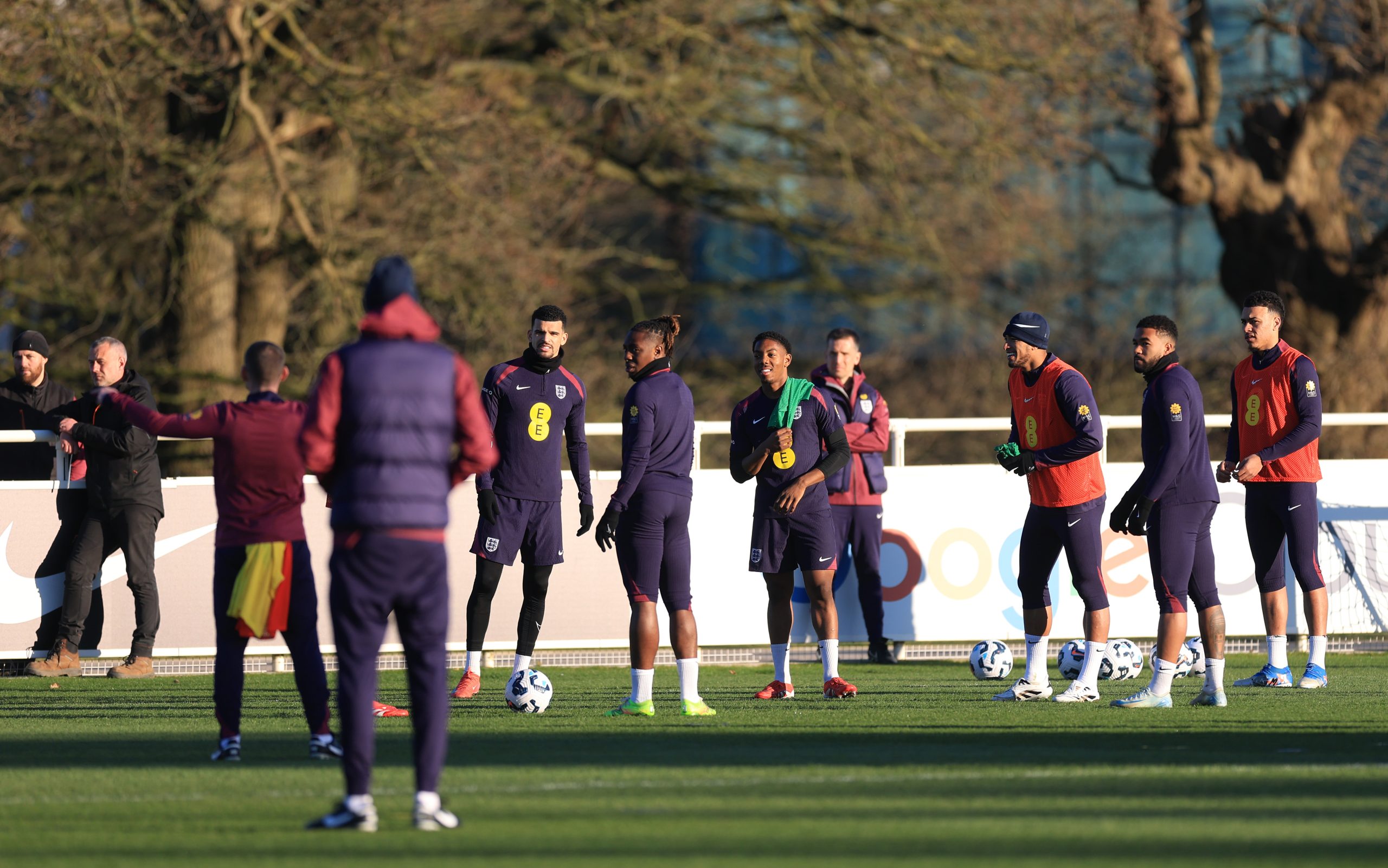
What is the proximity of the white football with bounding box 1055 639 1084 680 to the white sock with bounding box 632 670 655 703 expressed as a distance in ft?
9.80

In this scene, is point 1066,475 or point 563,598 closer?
point 1066,475

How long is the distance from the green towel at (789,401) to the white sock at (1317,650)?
381cm

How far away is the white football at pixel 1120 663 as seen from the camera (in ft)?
39.8

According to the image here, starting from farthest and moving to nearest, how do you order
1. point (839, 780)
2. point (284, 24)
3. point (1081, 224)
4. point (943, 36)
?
point (1081, 224)
point (943, 36)
point (284, 24)
point (839, 780)

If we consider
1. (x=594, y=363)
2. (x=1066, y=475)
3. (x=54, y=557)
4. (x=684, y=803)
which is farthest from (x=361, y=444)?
(x=594, y=363)

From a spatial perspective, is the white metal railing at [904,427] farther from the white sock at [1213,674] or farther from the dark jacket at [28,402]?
the white sock at [1213,674]

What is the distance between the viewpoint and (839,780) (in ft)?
24.8

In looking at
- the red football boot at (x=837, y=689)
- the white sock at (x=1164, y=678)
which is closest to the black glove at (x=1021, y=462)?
the white sock at (x=1164, y=678)

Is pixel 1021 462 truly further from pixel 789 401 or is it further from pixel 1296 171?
pixel 1296 171

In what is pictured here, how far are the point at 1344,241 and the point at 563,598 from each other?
13671 mm

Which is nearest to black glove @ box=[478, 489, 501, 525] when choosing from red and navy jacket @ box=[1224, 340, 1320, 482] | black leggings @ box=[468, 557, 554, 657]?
black leggings @ box=[468, 557, 554, 657]

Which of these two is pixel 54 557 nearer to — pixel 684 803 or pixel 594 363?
pixel 684 803

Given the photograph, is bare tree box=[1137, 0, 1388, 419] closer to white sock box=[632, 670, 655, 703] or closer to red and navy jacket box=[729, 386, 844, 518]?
red and navy jacket box=[729, 386, 844, 518]

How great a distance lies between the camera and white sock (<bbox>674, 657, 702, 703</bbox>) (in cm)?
1030
